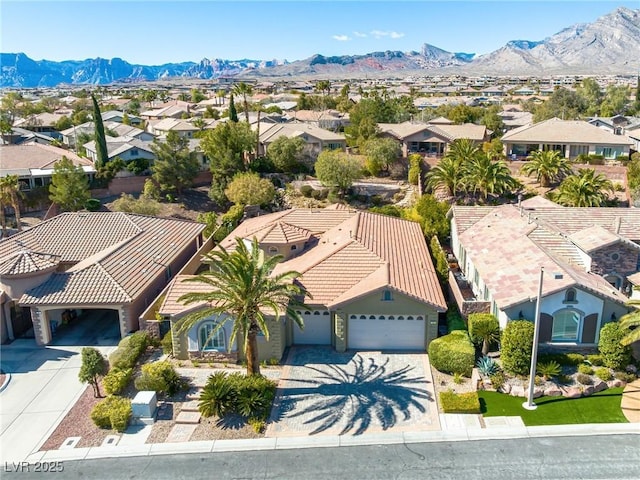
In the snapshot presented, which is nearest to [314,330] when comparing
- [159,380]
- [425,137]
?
[159,380]

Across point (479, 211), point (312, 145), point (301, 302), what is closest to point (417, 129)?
point (312, 145)

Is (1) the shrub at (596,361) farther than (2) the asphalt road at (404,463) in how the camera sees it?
Yes

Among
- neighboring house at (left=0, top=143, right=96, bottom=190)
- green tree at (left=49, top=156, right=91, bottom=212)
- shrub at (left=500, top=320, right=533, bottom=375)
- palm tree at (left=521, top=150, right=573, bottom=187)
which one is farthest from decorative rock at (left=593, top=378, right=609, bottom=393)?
neighboring house at (left=0, top=143, right=96, bottom=190)

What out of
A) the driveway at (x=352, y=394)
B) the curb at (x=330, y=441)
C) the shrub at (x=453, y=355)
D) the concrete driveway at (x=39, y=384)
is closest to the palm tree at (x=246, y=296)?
the driveway at (x=352, y=394)

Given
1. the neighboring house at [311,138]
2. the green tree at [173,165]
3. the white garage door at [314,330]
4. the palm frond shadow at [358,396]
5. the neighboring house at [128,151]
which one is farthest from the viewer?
the neighboring house at [311,138]

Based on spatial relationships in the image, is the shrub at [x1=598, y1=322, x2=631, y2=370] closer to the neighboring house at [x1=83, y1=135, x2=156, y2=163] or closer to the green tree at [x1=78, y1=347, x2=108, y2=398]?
the green tree at [x1=78, y1=347, x2=108, y2=398]

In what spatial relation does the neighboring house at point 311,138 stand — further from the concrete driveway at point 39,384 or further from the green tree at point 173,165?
the concrete driveway at point 39,384

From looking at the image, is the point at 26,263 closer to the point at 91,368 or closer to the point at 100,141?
the point at 91,368
